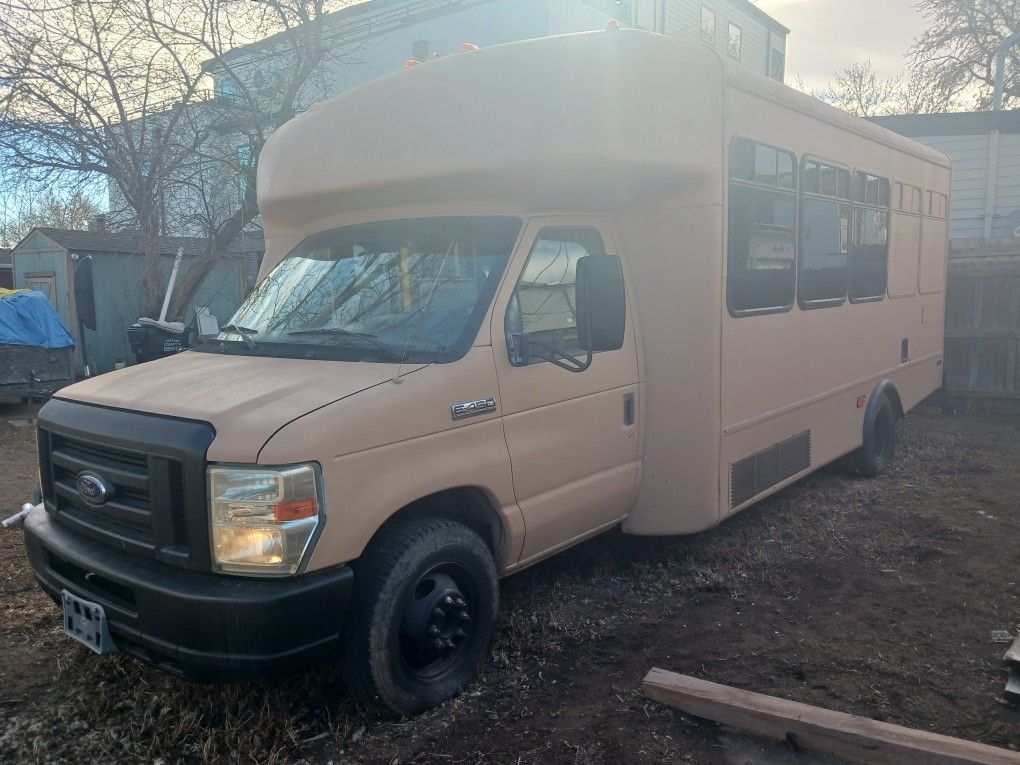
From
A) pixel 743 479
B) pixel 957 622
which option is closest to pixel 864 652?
pixel 957 622

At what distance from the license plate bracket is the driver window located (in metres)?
2.10

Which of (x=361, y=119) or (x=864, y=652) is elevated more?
(x=361, y=119)

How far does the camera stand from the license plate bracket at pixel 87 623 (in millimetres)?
3422

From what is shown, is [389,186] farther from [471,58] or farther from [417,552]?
[417,552]

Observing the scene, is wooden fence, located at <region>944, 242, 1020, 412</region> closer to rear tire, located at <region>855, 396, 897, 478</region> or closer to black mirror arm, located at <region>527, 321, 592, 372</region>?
rear tire, located at <region>855, 396, 897, 478</region>

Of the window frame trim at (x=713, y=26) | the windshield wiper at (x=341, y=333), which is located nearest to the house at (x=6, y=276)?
the window frame trim at (x=713, y=26)

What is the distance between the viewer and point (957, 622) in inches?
181

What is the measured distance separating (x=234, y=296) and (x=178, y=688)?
51.9 feet

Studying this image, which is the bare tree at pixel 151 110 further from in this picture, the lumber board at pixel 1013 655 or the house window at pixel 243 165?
the lumber board at pixel 1013 655

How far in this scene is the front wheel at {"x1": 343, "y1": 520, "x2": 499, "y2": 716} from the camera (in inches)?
136

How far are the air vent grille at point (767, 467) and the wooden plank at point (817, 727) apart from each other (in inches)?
69.0

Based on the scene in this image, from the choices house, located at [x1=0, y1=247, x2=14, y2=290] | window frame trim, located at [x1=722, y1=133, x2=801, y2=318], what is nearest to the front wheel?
window frame trim, located at [x1=722, y1=133, x2=801, y2=318]

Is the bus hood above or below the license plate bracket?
above

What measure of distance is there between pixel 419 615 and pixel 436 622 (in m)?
0.10
